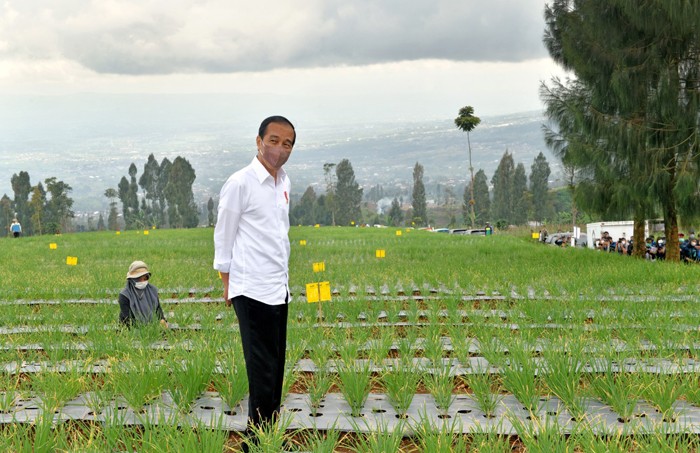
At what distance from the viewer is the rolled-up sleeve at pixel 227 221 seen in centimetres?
325

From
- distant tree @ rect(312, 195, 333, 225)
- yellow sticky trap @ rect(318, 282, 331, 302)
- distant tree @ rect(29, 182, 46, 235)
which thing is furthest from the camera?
distant tree @ rect(312, 195, 333, 225)

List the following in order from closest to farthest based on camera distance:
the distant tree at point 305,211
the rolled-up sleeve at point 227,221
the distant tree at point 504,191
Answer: the rolled-up sleeve at point 227,221, the distant tree at point 504,191, the distant tree at point 305,211

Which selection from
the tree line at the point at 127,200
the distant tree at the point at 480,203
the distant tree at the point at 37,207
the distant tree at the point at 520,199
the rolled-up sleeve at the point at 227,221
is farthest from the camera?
the distant tree at the point at 480,203

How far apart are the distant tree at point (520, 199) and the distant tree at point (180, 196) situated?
136 ft

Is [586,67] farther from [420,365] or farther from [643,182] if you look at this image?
[420,365]

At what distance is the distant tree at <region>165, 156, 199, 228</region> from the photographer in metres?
85.7

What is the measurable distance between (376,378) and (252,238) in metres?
1.66

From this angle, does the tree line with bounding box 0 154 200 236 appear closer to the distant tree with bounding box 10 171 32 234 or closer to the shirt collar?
the distant tree with bounding box 10 171 32 234

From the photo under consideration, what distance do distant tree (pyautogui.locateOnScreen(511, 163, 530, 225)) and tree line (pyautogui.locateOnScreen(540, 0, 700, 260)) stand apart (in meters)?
67.3

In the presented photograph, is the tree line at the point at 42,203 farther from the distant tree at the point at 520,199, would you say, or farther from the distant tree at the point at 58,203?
the distant tree at the point at 520,199

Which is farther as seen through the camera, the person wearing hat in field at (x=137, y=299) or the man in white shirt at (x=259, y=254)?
the person wearing hat in field at (x=137, y=299)

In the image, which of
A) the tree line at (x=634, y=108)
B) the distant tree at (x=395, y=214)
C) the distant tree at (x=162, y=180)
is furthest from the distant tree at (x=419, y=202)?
the tree line at (x=634, y=108)

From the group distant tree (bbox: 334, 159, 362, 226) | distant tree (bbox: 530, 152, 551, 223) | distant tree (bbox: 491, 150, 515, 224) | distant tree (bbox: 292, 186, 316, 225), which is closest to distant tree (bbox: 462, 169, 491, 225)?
distant tree (bbox: 491, 150, 515, 224)

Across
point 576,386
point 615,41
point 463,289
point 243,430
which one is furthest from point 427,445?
point 615,41
